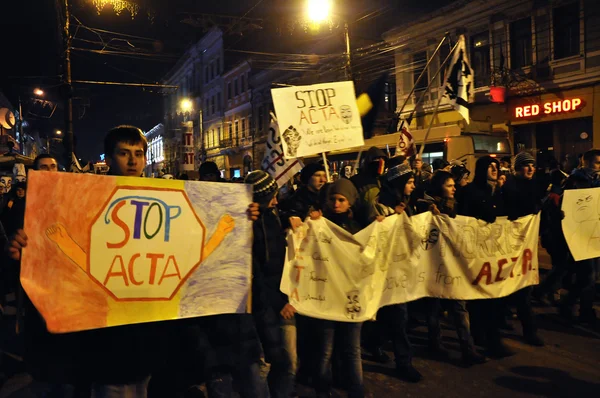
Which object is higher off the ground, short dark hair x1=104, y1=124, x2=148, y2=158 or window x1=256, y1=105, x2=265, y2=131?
window x1=256, y1=105, x2=265, y2=131

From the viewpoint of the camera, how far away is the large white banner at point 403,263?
3959 mm

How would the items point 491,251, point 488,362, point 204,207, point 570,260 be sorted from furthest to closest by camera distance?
point 570,260 < point 491,251 < point 488,362 < point 204,207

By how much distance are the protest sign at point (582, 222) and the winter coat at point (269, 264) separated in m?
3.84

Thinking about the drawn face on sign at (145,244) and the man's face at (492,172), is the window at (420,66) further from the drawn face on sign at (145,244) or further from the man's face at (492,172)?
the drawn face on sign at (145,244)

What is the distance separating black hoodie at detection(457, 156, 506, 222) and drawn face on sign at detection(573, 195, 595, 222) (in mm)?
1169

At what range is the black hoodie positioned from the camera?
516cm

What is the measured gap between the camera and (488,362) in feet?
15.8

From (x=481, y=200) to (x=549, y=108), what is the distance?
17.1 m

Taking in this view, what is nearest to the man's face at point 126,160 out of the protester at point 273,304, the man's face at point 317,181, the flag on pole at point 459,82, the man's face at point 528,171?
the protester at point 273,304

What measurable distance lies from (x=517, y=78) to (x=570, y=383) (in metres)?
19.2

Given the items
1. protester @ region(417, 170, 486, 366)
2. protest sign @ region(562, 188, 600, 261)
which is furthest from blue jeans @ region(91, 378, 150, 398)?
protest sign @ region(562, 188, 600, 261)

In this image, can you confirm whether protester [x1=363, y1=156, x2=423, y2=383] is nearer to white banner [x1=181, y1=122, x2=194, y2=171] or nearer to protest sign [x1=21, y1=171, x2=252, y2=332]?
protest sign [x1=21, y1=171, x2=252, y2=332]

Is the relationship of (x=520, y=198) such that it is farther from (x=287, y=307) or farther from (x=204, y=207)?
(x=204, y=207)

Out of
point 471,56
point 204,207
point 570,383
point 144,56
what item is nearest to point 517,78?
point 471,56
